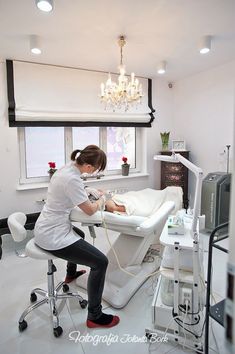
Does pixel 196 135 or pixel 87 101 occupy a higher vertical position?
pixel 87 101

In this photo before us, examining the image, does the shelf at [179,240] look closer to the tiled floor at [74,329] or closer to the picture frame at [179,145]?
the tiled floor at [74,329]

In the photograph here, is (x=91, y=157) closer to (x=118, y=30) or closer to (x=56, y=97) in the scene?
(x=118, y=30)

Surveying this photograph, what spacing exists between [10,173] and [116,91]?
1.81m

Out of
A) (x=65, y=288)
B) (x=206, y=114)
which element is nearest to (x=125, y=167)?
(x=206, y=114)

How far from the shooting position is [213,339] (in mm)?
1593

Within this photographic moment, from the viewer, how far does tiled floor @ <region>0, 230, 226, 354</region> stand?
1.54 meters

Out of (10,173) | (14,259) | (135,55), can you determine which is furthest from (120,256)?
(135,55)

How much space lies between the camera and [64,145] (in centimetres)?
389

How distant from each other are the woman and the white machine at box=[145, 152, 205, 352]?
39 centimetres

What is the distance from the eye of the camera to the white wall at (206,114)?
3.61 meters

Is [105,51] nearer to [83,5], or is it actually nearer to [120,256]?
[83,5]

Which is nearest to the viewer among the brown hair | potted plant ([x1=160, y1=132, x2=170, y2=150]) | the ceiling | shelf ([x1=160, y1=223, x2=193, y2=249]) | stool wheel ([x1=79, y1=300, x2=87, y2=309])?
shelf ([x1=160, y1=223, x2=193, y2=249])

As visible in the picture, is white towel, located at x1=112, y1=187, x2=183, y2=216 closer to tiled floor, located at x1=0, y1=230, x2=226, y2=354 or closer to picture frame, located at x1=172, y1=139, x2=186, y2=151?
tiled floor, located at x1=0, y1=230, x2=226, y2=354

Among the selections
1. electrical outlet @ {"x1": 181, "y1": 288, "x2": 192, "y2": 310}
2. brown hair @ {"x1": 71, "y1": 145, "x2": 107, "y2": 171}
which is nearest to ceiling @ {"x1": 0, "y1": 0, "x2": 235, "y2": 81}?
brown hair @ {"x1": 71, "y1": 145, "x2": 107, "y2": 171}
